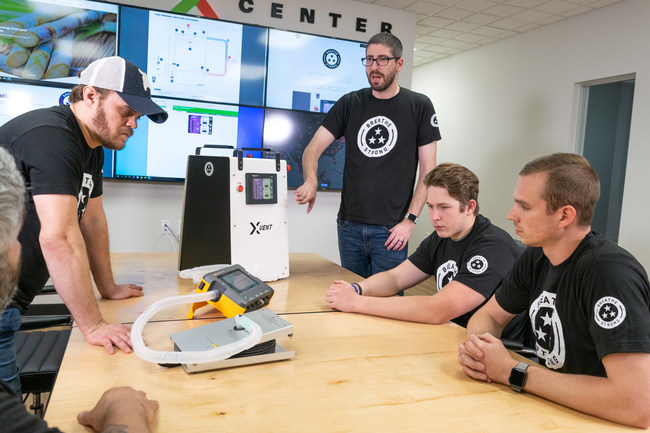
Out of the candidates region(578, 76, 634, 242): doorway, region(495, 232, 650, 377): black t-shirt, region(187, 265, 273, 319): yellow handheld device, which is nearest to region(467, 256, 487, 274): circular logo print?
region(495, 232, 650, 377): black t-shirt

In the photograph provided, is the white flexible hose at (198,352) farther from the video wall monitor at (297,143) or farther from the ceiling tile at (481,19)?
the ceiling tile at (481,19)

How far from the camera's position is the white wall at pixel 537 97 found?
4027 millimetres

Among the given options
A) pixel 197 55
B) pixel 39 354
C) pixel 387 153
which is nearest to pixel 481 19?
pixel 197 55

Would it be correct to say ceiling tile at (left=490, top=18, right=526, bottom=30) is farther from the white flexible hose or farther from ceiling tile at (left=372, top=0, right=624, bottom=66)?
the white flexible hose

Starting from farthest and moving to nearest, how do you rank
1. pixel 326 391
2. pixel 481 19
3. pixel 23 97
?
pixel 481 19, pixel 23 97, pixel 326 391

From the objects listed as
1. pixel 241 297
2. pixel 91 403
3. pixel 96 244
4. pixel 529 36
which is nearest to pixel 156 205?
pixel 96 244

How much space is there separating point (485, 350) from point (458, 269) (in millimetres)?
705

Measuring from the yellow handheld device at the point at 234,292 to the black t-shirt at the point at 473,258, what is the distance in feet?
2.20

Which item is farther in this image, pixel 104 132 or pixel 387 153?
pixel 387 153

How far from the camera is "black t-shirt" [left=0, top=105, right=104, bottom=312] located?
1.35 metres

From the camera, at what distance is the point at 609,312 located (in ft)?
3.43

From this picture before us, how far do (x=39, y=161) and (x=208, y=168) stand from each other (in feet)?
2.13

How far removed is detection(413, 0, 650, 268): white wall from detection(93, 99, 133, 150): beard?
4012mm

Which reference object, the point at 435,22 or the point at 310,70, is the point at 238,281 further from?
the point at 435,22
